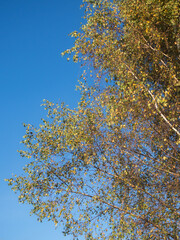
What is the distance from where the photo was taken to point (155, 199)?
12969 millimetres

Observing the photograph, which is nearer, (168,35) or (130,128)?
(130,128)

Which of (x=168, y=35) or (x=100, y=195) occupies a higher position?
(x=168, y=35)

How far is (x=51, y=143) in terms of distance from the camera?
55.8 feet

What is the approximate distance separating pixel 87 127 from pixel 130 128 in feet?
9.81

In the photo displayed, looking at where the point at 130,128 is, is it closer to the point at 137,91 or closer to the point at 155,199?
the point at 137,91

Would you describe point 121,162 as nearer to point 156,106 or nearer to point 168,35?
point 156,106

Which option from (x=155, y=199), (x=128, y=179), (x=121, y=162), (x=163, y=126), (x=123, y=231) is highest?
(x=163, y=126)

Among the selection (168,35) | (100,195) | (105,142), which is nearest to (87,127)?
(105,142)

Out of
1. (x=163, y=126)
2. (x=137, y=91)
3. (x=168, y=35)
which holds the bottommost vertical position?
(x=163, y=126)

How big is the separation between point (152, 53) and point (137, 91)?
351cm

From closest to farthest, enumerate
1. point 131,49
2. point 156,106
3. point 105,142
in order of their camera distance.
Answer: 1. point 156,106
2. point 105,142
3. point 131,49

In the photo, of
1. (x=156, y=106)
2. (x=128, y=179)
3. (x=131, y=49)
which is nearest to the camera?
(x=156, y=106)

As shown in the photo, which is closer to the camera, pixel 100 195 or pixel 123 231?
pixel 123 231

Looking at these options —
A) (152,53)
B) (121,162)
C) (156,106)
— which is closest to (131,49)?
(152,53)
